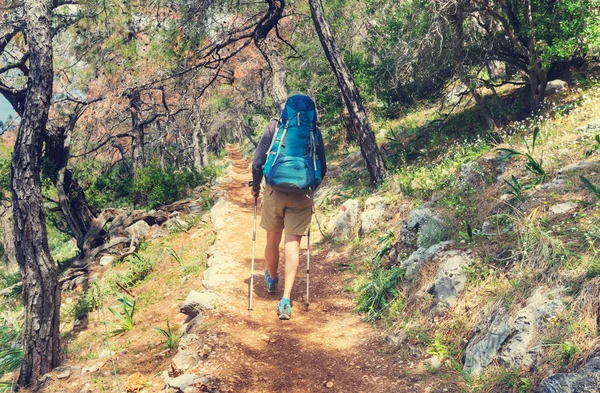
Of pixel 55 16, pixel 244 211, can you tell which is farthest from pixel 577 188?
pixel 55 16

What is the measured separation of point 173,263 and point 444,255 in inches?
204

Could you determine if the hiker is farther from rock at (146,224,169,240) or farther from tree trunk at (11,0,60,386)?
rock at (146,224,169,240)

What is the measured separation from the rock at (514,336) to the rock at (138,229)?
827 centimetres

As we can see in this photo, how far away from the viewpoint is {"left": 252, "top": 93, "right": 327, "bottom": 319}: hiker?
15.6 feet

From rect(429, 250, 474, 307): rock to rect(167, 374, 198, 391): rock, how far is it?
A: 7.58ft

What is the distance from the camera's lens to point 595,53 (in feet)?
26.5

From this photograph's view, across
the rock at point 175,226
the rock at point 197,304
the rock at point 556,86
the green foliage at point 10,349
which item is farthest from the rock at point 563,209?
the rock at point 175,226

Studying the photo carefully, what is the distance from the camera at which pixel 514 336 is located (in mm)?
3295

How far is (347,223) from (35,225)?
4.75 m

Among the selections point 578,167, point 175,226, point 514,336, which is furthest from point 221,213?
point 514,336

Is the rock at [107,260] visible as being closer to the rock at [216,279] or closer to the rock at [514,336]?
the rock at [216,279]

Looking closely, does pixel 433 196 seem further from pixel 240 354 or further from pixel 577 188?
pixel 240 354

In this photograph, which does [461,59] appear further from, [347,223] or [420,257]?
[420,257]

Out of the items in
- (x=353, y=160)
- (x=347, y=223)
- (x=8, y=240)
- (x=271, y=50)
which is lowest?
(x=8, y=240)
